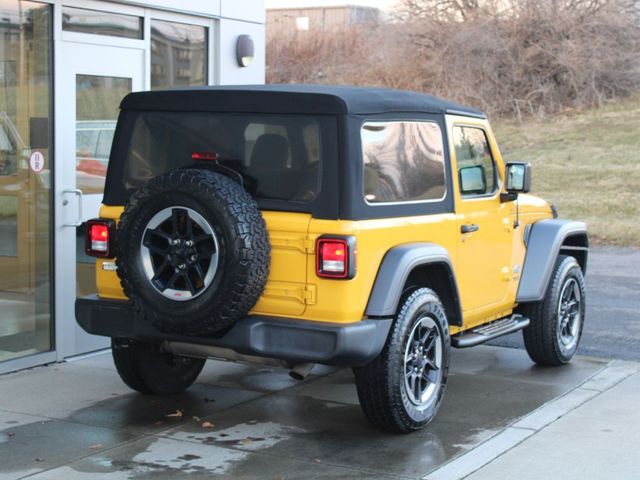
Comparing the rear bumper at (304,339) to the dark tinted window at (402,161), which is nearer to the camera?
the rear bumper at (304,339)

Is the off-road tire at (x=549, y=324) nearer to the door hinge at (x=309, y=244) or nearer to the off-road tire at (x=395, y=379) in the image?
the off-road tire at (x=395, y=379)

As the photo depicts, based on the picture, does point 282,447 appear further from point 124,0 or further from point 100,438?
point 124,0

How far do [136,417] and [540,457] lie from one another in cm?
239

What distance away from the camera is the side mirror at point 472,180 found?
22.8ft

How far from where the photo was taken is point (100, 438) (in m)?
6.07

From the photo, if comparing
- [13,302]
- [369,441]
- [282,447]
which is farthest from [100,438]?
[13,302]

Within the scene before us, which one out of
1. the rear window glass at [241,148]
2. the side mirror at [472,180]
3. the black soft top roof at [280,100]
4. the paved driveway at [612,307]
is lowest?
the paved driveway at [612,307]

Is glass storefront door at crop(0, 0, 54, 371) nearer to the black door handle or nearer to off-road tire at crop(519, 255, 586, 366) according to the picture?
the black door handle

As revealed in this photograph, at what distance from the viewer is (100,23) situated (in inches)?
323

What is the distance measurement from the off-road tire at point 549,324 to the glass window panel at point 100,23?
3.67m

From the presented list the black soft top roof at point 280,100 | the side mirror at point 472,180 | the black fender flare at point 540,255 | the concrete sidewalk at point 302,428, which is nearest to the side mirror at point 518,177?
the side mirror at point 472,180

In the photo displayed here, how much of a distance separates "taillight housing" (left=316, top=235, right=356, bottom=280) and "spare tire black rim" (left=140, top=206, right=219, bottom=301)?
54 cm

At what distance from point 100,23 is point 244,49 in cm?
158

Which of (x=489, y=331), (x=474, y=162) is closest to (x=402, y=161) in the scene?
(x=474, y=162)
